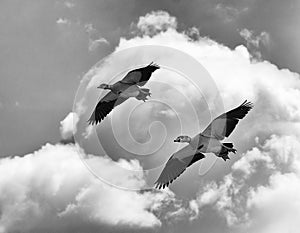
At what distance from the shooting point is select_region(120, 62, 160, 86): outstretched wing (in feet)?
158

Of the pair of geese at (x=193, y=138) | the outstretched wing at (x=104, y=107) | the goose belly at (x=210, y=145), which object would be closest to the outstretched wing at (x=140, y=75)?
the pair of geese at (x=193, y=138)

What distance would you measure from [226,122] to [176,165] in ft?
17.6

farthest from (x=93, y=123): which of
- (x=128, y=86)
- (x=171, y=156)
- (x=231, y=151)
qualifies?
(x=231, y=151)

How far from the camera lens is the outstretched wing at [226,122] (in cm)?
4647

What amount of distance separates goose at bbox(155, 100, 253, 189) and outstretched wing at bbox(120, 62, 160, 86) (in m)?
5.61

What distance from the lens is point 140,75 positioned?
161 ft

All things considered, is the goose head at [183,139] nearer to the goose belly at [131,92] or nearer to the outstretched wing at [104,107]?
the goose belly at [131,92]

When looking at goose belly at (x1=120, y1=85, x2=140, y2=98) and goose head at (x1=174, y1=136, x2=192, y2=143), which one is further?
goose belly at (x1=120, y1=85, x2=140, y2=98)

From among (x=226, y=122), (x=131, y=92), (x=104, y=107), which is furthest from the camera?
(x=104, y=107)

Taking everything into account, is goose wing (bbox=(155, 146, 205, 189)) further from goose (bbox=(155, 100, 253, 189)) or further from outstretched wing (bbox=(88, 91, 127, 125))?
outstretched wing (bbox=(88, 91, 127, 125))

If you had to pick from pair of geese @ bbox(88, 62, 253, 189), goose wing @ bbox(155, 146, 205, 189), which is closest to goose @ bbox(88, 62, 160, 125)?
pair of geese @ bbox(88, 62, 253, 189)

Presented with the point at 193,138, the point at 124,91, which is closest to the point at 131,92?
the point at 124,91

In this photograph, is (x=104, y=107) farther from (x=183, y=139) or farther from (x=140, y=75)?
(x=183, y=139)

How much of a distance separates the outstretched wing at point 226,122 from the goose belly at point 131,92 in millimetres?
6659
